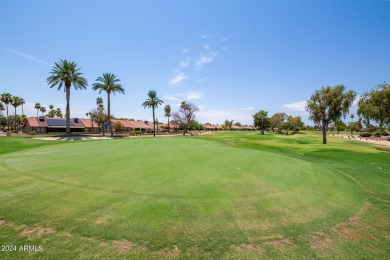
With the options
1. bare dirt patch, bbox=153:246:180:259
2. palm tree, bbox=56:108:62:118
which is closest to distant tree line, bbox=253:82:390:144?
bare dirt patch, bbox=153:246:180:259

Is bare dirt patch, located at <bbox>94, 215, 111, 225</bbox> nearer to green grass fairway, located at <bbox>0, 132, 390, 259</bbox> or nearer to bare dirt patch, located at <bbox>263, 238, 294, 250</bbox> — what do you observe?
green grass fairway, located at <bbox>0, 132, 390, 259</bbox>

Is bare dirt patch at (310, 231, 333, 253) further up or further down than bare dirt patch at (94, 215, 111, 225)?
further down

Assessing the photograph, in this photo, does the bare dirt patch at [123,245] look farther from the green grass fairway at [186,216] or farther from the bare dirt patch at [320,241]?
the bare dirt patch at [320,241]

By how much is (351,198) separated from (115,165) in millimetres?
12640

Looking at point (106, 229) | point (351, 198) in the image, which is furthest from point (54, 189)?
point (351, 198)

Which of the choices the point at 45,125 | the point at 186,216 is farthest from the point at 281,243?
the point at 45,125

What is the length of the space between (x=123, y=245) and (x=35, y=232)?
7.99ft

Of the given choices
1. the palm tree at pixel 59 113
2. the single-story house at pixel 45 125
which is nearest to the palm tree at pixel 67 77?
the single-story house at pixel 45 125

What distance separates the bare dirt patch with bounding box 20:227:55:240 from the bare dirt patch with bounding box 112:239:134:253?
1.83 meters

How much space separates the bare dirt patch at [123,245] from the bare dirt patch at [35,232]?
1829mm

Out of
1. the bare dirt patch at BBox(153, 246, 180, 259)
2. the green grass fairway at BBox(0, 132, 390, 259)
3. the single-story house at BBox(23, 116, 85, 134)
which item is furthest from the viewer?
the single-story house at BBox(23, 116, 85, 134)

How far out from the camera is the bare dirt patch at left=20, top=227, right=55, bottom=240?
17.3ft

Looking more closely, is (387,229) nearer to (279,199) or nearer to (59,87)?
(279,199)

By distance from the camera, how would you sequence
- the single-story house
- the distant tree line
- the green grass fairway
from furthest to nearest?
the single-story house
the distant tree line
the green grass fairway
